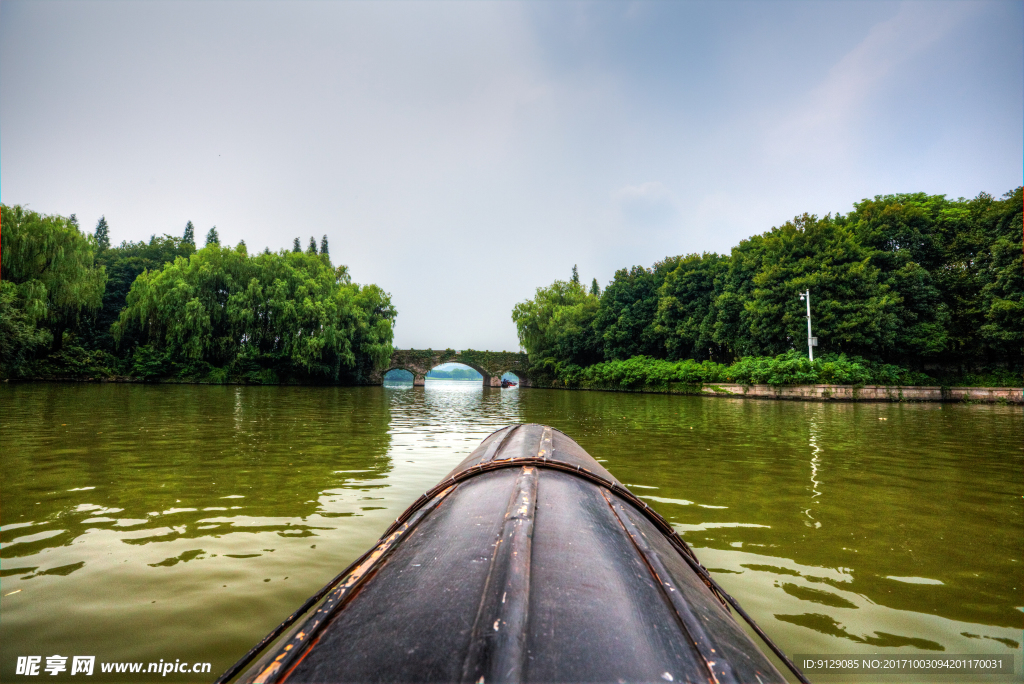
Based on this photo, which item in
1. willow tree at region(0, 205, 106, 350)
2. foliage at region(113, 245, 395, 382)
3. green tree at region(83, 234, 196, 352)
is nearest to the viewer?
willow tree at region(0, 205, 106, 350)

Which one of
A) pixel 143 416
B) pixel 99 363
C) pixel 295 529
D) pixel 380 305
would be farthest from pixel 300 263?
pixel 295 529

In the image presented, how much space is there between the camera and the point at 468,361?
47.0 meters

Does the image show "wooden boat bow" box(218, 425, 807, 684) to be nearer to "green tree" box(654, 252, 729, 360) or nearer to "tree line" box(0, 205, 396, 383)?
"tree line" box(0, 205, 396, 383)

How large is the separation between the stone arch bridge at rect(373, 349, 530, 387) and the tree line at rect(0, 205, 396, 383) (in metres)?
9.82

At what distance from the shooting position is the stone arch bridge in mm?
44844

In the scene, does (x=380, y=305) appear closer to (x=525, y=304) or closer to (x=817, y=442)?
(x=525, y=304)

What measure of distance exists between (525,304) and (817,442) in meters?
38.0

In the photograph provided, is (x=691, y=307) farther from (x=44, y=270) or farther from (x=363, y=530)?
(x=44, y=270)

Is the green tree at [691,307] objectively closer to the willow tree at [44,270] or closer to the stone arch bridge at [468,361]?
the stone arch bridge at [468,361]

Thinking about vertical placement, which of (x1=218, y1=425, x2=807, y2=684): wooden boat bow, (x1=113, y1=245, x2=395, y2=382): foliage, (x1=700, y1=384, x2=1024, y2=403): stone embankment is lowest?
(x1=700, y1=384, x2=1024, y2=403): stone embankment

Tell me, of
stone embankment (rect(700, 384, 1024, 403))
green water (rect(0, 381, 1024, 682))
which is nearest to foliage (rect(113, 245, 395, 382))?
green water (rect(0, 381, 1024, 682))

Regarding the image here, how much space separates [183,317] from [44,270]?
610cm

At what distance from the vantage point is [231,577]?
2.57 metres

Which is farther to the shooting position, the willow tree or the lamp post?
the lamp post
